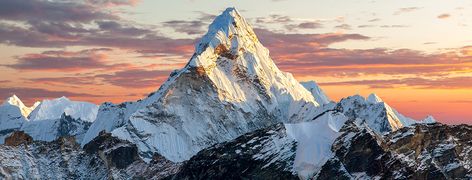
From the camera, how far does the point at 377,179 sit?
652 feet

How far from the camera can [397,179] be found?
200 metres

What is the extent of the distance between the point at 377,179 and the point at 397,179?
17.2 feet
